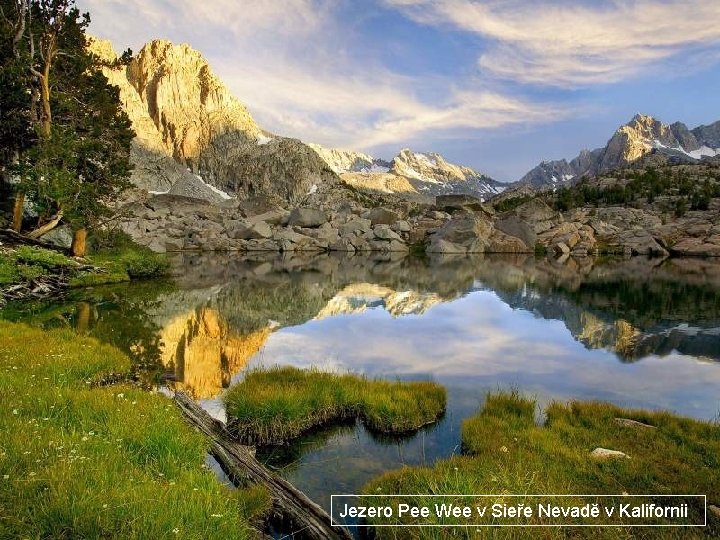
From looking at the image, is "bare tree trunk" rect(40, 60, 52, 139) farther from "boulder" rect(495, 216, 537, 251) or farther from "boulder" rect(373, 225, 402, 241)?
"boulder" rect(495, 216, 537, 251)

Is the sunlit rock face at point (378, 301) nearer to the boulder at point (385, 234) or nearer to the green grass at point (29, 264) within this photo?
the green grass at point (29, 264)

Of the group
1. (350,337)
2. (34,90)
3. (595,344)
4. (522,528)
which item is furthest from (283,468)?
(34,90)

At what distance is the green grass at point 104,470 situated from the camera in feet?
17.4

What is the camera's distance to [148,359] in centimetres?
1631

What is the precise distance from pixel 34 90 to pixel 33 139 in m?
3.44

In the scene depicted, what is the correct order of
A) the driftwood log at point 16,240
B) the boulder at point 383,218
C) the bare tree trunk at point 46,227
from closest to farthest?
the driftwood log at point 16,240 → the bare tree trunk at point 46,227 → the boulder at point 383,218

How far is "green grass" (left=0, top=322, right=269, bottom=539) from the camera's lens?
5297 millimetres

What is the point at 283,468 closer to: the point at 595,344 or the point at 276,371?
the point at 276,371

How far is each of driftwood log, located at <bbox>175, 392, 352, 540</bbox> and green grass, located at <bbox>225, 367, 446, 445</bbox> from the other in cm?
86

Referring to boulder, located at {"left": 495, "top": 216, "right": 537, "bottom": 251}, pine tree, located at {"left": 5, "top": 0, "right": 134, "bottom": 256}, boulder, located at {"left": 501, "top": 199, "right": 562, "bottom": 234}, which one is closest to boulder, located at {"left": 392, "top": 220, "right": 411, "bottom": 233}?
boulder, located at {"left": 495, "top": 216, "right": 537, "bottom": 251}

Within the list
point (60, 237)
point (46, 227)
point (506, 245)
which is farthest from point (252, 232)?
point (46, 227)

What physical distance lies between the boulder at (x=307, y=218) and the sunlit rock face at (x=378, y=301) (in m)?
67.1

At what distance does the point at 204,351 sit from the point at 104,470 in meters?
12.0

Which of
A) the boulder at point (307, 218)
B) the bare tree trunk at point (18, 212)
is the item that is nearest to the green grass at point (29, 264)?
the bare tree trunk at point (18, 212)
